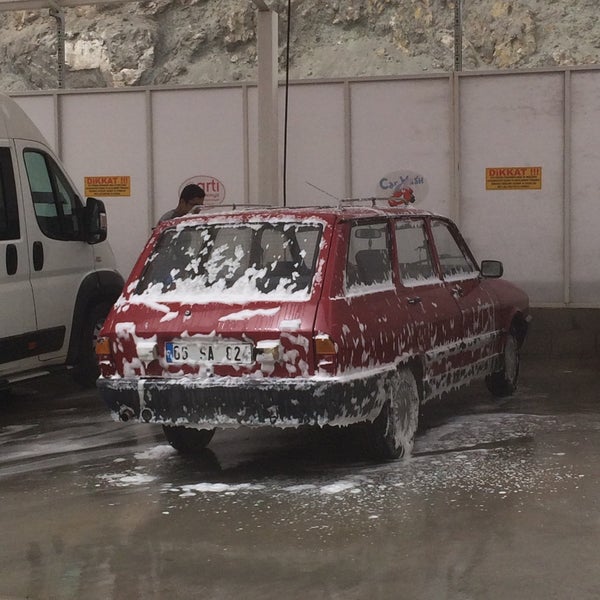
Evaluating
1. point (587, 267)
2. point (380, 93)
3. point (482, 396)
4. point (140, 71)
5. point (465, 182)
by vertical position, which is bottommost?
point (482, 396)

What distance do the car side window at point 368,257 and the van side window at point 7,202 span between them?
3.19 meters

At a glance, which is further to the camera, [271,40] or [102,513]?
[271,40]

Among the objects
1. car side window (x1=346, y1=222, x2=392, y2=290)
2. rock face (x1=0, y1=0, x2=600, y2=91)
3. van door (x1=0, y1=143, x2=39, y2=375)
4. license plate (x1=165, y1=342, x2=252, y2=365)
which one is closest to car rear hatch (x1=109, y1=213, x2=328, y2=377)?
license plate (x1=165, y1=342, x2=252, y2=365)

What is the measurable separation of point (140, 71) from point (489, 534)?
4907 cm

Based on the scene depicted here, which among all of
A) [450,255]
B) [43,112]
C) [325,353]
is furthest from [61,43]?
[325,353]

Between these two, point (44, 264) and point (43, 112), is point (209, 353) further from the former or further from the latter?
point (43, 112)

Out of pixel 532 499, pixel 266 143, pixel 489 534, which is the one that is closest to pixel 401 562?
pixel 489 534

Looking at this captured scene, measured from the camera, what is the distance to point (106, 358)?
707 cm

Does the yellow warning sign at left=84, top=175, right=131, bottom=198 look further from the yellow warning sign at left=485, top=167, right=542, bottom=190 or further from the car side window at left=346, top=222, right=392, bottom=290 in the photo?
the car side window at left=346, top=222, right=392, bottom=290

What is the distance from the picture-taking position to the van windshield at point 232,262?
6.83 metres

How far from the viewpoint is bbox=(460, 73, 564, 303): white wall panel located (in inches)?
483

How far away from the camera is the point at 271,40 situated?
11.6 metres

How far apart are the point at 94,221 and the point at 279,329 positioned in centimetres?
388

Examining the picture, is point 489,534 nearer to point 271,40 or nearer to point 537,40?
point 271,40
